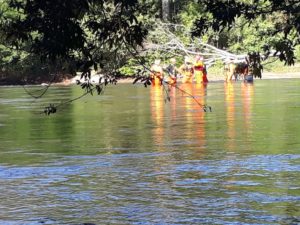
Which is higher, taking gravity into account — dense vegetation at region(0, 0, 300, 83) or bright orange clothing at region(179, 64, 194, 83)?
dense vegetation at region(0, 0, 300, 83)

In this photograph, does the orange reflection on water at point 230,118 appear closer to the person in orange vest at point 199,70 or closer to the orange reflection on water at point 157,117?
the orange reflection on water at point 157,117

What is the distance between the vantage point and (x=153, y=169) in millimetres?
12844

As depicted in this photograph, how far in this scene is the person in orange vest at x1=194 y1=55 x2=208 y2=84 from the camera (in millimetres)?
48562

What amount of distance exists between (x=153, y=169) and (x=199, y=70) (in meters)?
36.8

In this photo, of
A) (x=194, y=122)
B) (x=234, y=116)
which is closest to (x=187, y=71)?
(x=234, y=116)

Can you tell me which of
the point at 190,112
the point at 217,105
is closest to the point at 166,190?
the point at 190,112

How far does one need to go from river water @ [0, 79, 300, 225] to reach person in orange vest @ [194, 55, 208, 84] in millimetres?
24763

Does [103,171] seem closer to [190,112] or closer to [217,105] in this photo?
[190,112]

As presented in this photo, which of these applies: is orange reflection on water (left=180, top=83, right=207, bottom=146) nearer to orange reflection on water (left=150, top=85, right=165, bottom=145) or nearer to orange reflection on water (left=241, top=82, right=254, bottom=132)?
orange reflection on water (left=150, top=85, right=165, bottom=145)

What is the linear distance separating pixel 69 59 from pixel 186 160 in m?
6.57

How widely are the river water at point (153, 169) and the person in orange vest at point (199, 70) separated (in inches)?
975

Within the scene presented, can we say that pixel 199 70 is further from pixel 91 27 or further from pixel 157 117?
pixel 91 27

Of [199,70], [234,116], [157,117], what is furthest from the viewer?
[199,70]

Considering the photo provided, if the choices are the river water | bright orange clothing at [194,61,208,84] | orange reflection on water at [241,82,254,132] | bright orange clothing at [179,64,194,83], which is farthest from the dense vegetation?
bright orange clothing at [179,64,194,83]
